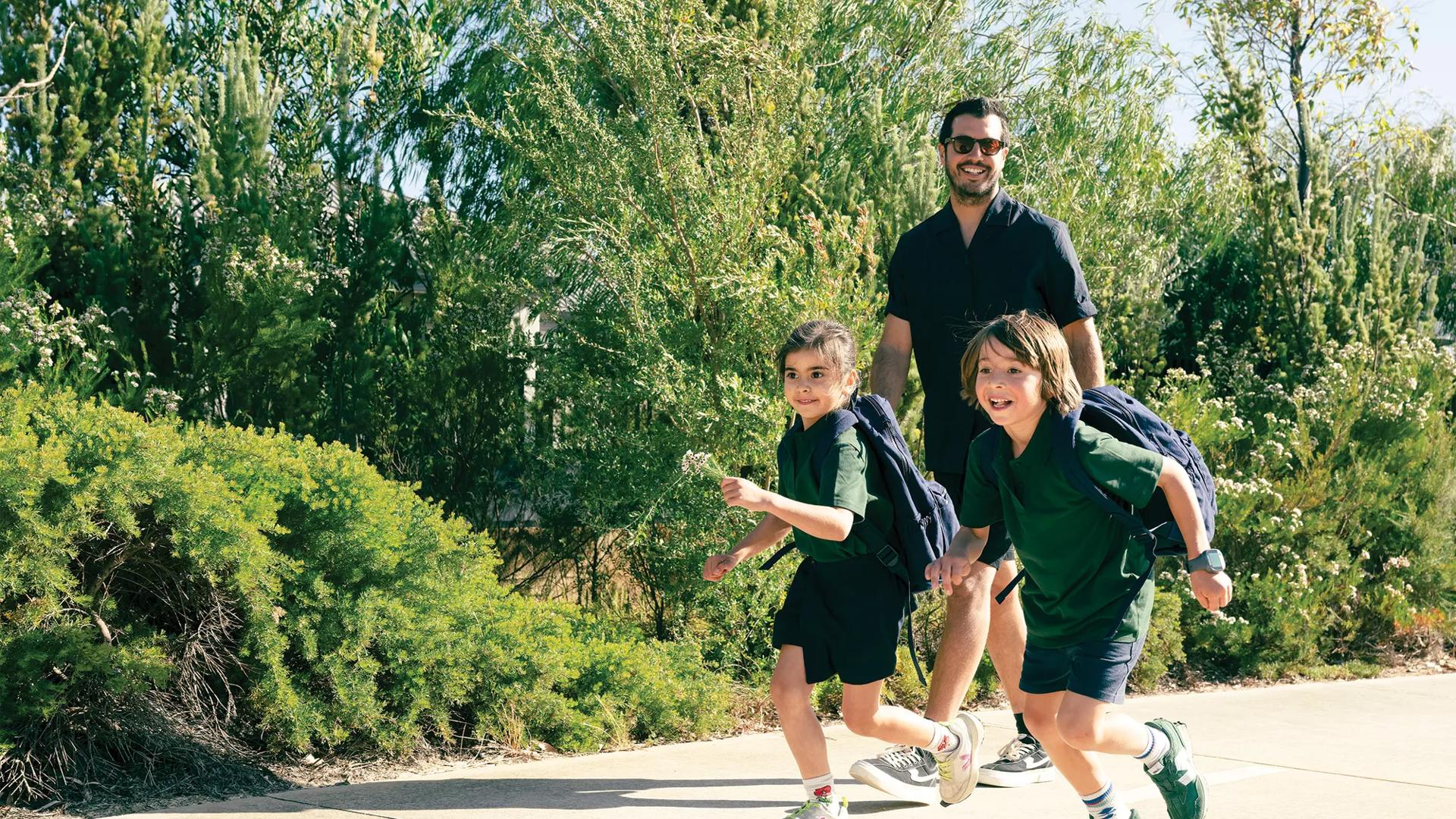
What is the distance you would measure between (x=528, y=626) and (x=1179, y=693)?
3.68 metres

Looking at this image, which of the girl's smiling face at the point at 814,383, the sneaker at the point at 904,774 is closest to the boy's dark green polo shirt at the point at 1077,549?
the girl's smiling face at the point at 814,383

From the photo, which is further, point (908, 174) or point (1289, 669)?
point (1289, 669)

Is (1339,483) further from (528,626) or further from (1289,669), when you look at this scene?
(528,626)

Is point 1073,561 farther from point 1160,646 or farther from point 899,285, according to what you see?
point 1160,646

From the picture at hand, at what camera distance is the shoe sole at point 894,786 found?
418 centimetres

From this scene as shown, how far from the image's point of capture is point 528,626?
5273mm

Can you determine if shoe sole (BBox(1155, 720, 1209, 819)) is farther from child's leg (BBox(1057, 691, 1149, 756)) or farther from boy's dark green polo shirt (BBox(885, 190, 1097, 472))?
boy's dark green polo shirt (BBox(885, 190, 1097, 472))

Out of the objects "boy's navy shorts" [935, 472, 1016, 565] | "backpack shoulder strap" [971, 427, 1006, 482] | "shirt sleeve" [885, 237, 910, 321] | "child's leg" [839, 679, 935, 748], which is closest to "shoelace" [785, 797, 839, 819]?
"child's leg" [839, 679, 935, 748]

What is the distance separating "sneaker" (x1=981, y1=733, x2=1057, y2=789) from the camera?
4605mm


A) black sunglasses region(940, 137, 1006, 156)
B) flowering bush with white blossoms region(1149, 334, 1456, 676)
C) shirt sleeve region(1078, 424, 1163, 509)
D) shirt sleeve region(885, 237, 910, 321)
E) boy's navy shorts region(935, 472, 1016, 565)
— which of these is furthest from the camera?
flowering bush with white blossoms region(1149, 334, 1456, 676)

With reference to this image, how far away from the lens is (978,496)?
3.72 m

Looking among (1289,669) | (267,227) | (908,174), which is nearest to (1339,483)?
(1289,669)

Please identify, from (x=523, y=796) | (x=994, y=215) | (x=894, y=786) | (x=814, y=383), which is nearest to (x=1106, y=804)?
(x=894, y=786)

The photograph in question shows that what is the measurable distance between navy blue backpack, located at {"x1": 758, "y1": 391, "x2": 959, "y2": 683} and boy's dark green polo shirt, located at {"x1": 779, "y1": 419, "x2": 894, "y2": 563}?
23 millimetres
